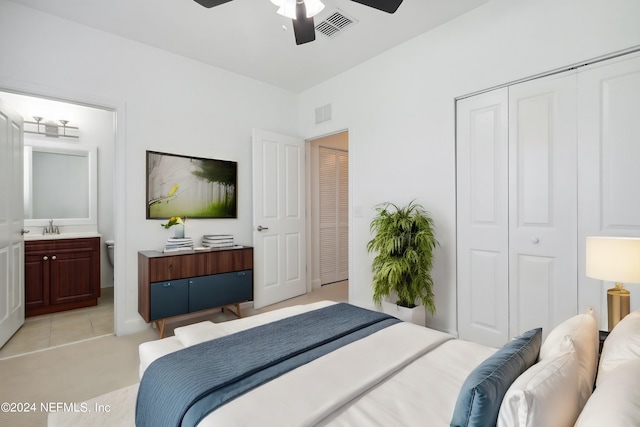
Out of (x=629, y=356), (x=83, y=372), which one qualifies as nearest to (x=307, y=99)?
(x=83, y=372)

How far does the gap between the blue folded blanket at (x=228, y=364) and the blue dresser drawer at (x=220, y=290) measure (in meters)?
1.65

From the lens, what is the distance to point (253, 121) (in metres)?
4.05

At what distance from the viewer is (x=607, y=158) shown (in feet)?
6.93

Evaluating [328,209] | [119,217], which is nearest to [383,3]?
[119,217]

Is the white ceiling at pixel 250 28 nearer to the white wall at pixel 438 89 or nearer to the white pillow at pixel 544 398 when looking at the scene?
the white wall at pixel 438 89

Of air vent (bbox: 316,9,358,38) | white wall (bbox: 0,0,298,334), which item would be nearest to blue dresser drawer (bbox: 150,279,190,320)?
white wall (bbox: 0,0,298,334)

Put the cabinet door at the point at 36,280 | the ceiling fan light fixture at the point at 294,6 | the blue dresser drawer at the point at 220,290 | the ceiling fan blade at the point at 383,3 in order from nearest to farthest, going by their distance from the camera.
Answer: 1. the ceiling fan blade at the point at 383,3
2. the ceiling fan light fixture at the point at 294,6
3. the blue dresser drawer at the point at 220,290
4. the cabinet door at the point at 36,280

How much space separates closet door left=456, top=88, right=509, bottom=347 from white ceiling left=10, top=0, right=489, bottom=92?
3.12ft

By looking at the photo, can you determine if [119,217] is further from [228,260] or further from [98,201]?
[98,201]

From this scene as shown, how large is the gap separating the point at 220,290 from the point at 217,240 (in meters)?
0.56

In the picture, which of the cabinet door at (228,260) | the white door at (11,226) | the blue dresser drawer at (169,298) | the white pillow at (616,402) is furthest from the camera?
the cabinet door at (228,260)

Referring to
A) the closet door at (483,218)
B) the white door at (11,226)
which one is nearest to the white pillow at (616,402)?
the closet door at (483,218)

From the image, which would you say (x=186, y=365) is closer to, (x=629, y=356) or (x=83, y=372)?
(x=629, y=356)

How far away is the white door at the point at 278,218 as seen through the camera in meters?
3.86
